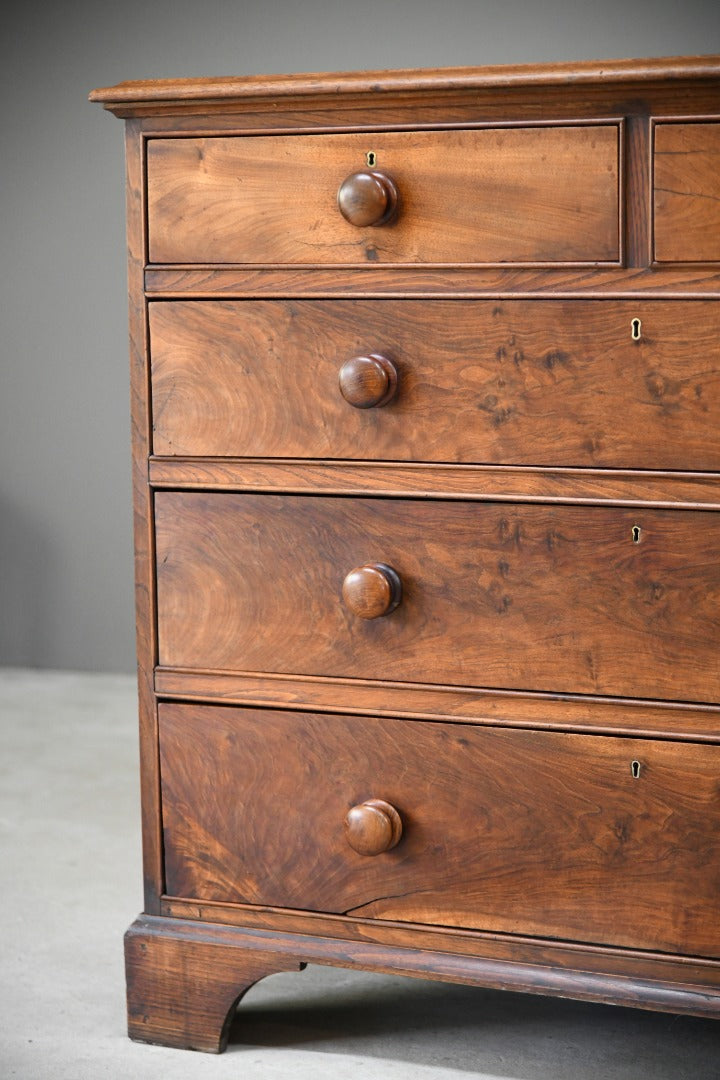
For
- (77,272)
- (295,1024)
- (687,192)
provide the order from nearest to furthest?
(687,192), (295,1024), (77,272)

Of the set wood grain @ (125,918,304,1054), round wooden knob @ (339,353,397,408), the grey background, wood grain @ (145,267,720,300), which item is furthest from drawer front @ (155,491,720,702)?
the grey background

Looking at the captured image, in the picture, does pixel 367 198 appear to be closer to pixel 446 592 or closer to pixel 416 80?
pixel 416 80

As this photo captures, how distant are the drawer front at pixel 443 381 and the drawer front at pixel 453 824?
328 mm

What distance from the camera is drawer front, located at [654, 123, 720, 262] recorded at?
1359mm

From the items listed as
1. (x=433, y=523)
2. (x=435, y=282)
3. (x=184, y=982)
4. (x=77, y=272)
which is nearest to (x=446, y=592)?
(x=433, y=523)

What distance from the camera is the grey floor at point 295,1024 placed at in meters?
1.62

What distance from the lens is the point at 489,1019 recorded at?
5.75 feet

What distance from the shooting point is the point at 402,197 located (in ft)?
4.80

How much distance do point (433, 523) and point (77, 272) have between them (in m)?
2.58

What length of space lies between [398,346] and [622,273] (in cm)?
26

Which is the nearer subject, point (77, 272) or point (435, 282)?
point (435, 282)

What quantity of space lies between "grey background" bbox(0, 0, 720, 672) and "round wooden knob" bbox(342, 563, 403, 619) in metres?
2.35

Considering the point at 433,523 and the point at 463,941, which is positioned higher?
the point at 433,523

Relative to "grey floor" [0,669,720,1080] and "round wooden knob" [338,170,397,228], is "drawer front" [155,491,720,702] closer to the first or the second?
"round wooden knob" [338,170,397,228]
